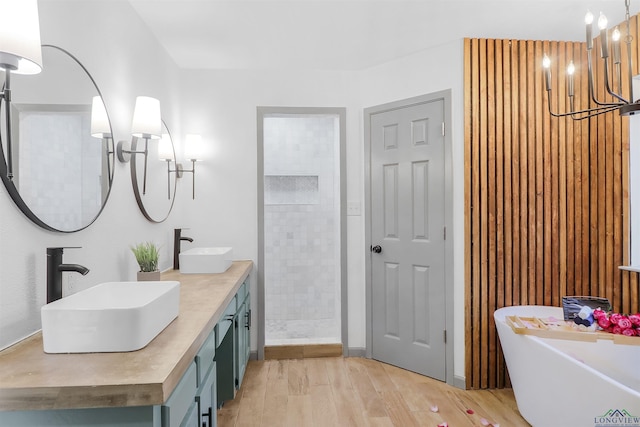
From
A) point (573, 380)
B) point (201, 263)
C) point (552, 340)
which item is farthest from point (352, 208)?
point (573, 380)

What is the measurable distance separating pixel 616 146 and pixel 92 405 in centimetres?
324

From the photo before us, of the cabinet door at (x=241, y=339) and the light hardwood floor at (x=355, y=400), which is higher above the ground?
the cabinet door at (x=241, y=339)

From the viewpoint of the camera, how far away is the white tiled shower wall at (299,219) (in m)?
4.48

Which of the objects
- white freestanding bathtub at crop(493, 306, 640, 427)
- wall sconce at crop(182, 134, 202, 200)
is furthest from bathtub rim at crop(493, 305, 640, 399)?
wall sconce at crop(182, 134, 202, 200)

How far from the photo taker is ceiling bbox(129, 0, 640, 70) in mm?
2328

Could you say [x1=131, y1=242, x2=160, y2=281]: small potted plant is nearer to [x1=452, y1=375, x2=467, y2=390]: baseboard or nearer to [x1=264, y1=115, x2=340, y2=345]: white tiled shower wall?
[x1=452, y1=375, x2=467, y2=390]: baseboard

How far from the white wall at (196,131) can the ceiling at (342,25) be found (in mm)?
174

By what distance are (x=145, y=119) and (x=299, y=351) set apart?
7.45 ft

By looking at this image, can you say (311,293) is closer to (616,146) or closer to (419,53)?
(419,53)

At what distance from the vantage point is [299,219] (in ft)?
14.7

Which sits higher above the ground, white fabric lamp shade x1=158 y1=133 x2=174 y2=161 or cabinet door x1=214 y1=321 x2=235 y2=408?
white fabric lamp shade x1=158 y1=133 x2=174 y2=161

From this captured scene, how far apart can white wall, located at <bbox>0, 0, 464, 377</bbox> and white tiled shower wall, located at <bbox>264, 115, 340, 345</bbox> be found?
111cm

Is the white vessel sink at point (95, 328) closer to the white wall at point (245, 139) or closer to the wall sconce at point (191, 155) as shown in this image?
the wall sconce at point (191, 155)

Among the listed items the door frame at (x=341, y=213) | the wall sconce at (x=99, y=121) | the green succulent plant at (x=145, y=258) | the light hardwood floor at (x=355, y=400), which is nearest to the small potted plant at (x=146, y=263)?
the green succulent plant at (x=145, y=258)
